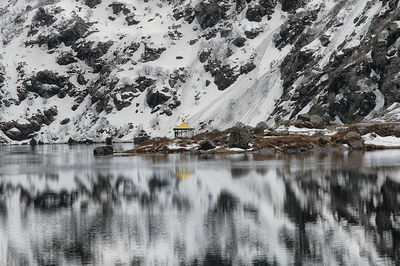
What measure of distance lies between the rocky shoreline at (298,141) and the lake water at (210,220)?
48.7 m

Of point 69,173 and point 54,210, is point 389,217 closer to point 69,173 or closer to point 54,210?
point 54,210

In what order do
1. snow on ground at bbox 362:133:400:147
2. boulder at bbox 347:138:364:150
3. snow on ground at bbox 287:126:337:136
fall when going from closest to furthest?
boulder at bbox 347:138:364:150, snow on ground at bbox 362:133:400:147, snow on ground at bbox 287:126:337:136

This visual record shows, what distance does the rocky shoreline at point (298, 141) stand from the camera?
362ft

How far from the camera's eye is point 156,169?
77000 millimetres

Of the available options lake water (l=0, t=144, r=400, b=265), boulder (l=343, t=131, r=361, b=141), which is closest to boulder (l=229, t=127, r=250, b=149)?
boulder (l=343, t=131, r=361, b=141)

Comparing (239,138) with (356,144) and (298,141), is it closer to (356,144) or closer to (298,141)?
(298,141)

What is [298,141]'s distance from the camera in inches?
4500

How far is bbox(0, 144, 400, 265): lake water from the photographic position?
88.3ft

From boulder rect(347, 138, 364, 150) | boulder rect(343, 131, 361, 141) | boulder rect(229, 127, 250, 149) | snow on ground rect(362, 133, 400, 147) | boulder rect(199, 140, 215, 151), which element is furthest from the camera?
boulder rect(199, 140, 215, 151)

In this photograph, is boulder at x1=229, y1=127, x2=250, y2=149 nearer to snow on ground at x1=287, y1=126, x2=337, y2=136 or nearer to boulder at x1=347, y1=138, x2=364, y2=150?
snow on ground at x1=287, y1=126, x2=337, y2=136

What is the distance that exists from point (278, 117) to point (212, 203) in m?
154

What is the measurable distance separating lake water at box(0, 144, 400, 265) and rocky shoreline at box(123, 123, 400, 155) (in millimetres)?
48688

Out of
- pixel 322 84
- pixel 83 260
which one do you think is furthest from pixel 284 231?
pixel 322 84

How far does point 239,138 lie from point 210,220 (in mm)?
79938
